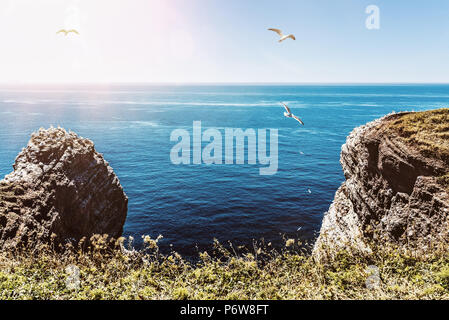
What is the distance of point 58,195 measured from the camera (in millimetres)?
19781

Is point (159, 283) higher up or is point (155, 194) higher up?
point (159, 283)

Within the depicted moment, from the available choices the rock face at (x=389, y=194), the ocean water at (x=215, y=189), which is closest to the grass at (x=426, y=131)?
the rock face at (x=389, y=194)

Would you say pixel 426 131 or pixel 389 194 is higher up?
pixel 426 131

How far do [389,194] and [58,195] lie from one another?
2302cm

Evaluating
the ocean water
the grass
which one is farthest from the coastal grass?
the ocean water

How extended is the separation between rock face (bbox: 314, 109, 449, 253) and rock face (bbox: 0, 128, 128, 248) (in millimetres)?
16745

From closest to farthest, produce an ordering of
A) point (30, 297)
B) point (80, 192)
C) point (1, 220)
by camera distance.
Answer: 1. point (30, 297)
2. point (1, 220)
3. point (80, 192)

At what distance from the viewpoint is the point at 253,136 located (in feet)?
279

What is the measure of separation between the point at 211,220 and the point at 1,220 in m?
22.7

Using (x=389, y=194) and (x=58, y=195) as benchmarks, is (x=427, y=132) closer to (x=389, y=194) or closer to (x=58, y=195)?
(x=389, y=194)

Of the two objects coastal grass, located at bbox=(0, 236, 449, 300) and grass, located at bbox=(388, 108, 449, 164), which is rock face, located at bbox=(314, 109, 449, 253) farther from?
coastal grass, located at bbox=(0, 236, 449, 300)

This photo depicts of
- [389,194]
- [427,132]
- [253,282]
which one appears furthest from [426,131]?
[253,282]
